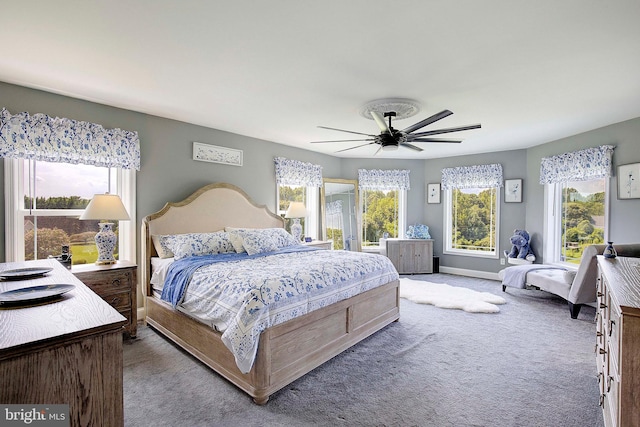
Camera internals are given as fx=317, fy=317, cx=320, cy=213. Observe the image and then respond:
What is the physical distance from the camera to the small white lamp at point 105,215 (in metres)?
3.11

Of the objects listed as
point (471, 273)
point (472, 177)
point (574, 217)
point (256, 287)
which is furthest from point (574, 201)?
point (256, 287)

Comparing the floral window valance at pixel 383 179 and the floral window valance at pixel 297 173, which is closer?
the floral window valance at pixel 297 173

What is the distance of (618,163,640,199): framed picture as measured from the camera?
12.9 ft

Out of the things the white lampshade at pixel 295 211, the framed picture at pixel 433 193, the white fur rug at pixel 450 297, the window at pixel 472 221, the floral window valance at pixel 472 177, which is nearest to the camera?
the white fur rug at pixel 450 297

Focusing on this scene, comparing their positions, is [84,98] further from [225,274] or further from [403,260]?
[403,260]

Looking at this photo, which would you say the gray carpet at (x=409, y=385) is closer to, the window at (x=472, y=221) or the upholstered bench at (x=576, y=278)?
the upholstered bench at (x=576, y=278)

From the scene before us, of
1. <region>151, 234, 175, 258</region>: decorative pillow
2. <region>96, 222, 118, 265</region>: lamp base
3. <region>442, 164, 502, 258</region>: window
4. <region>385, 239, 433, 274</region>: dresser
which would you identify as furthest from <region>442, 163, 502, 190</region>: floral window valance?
<region>96, 222, 118, 265</region>: lamp base

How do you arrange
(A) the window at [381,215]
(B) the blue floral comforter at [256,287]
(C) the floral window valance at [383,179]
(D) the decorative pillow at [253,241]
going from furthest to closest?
(A) the window at [381,215] → (C) the floral window valance at [383,179] → (D) the decorative pillow at [253,241] → (B) the blue floral comforter at [256,287]

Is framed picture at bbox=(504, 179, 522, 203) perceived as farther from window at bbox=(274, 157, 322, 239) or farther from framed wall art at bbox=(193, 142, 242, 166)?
framed wall art at bbox=(193, 142, 242, 166)

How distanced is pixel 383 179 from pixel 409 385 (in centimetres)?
480

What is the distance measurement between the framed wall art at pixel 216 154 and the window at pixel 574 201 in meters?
4.99

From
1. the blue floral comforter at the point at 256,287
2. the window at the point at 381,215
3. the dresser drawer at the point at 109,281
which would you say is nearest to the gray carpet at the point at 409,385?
the blue floral comforter at the point at 256,287

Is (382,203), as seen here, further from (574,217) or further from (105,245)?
(105,245)

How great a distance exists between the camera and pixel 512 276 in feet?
15.9
